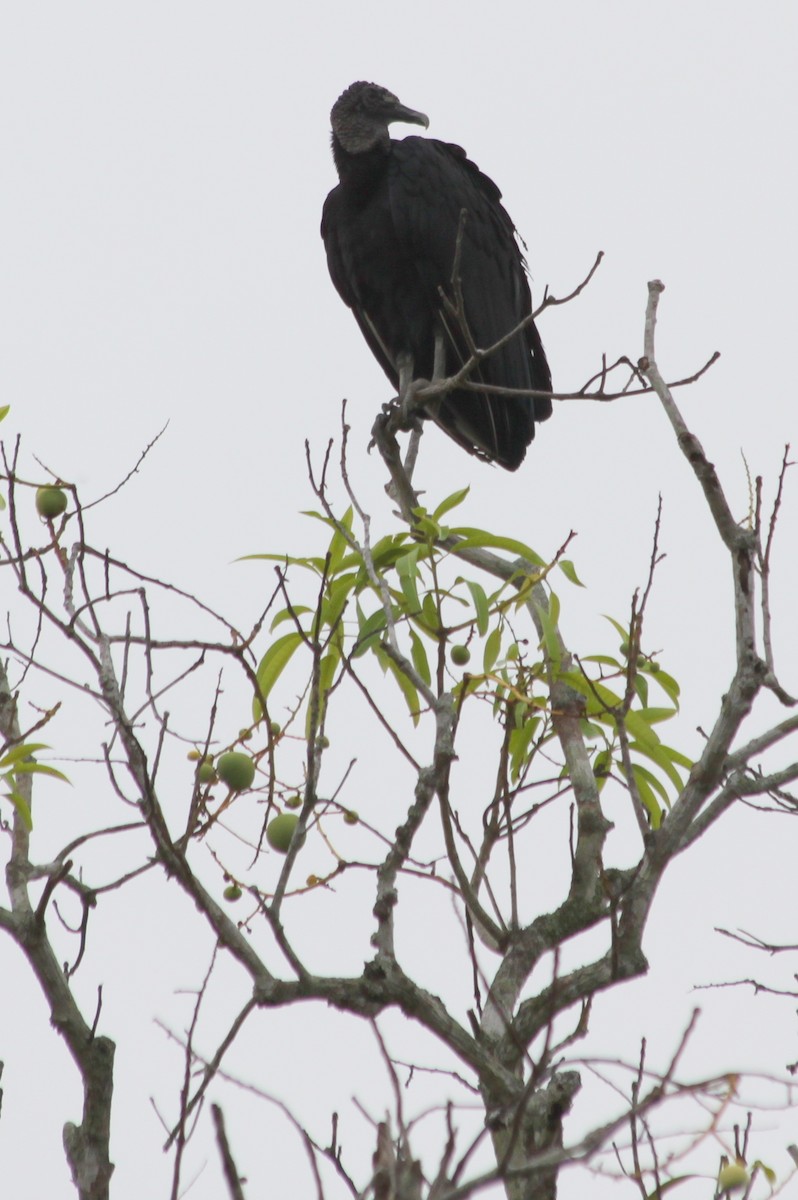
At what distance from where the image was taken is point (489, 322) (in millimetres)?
4645

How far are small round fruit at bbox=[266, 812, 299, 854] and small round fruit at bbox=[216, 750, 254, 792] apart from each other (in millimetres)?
128

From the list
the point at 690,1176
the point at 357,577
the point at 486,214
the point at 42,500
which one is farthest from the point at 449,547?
the point at 486,214

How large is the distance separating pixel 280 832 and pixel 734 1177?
81 centimetres

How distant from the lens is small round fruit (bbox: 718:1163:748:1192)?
1.84m

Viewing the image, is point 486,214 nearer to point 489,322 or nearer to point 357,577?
point 489,322

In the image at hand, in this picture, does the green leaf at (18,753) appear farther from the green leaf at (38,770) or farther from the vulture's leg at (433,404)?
the vulture's leg at (433,404)

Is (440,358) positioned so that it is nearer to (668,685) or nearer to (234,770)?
(668,685)

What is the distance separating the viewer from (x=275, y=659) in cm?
255

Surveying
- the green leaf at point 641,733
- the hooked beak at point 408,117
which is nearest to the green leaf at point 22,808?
the green leaf at point 641,733

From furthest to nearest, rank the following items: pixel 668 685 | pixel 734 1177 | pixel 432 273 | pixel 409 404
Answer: pixel 432 273, pixel 409 404, pixel 668 685, pixel 734 1177

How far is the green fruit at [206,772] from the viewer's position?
6.94 feet

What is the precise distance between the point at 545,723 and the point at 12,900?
1.03 meters

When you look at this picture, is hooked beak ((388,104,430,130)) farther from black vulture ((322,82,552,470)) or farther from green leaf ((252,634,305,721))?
green leaf ((252,634,305,721))

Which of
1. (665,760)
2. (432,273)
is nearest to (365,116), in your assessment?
(432,273)
